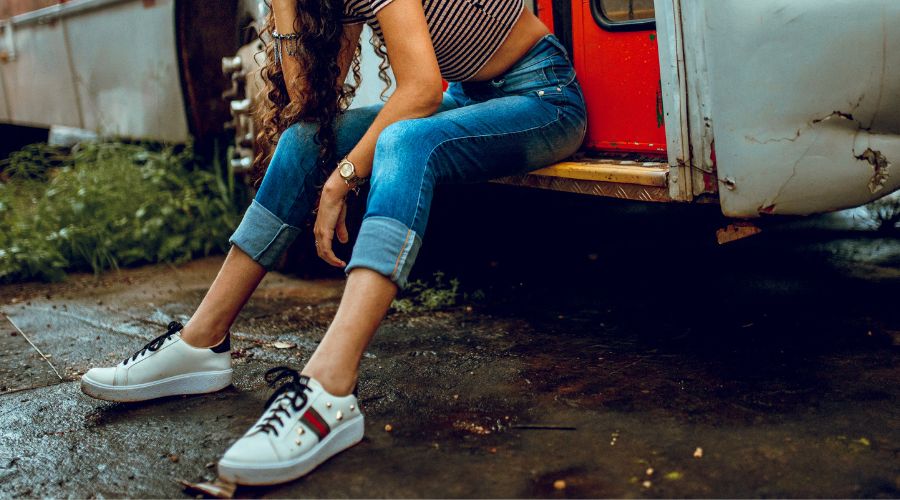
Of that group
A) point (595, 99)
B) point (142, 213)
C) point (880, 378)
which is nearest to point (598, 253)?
point (595, 99)

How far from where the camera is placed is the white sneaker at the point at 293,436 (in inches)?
65.6

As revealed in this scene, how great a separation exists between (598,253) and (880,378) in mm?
1738

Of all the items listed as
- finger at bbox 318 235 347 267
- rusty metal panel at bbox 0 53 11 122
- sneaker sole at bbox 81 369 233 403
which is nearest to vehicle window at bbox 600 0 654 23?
finger at bbox 318 235 347 267

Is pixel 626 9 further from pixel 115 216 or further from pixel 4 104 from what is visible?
pixel 4 104

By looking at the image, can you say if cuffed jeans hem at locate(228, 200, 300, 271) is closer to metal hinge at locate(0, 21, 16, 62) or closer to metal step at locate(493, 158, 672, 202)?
metal step at locate(493, 158, 672, 202)

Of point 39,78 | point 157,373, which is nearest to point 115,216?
point 157,373

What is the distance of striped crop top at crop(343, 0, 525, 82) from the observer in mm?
2158

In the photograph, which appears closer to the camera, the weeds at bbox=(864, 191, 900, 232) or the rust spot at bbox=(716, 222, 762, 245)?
the rust spot at bbox=(716, 222, 762, 245)

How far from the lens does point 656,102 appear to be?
8.18 ft

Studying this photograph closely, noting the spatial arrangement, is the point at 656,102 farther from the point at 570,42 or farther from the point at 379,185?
the point at 379,185

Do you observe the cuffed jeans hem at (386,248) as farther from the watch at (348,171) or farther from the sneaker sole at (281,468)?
the sneaker sole at (281,468)

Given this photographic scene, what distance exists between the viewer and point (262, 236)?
2.12 m

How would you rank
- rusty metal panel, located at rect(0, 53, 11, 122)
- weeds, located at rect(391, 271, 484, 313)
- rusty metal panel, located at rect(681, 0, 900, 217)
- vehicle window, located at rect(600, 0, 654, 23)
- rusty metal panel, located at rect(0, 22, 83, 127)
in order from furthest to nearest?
rusty metal panel, located at rect(0, 53, 11, 122), rusty metal panel, located at rect(0, 22, 83, 127), weeds, located at rect(391, 271, 484, 313), vehicle window, located at rect(600, 0, 654, 23), rusty metal panel, located at rect(681, 0, 900, 217)

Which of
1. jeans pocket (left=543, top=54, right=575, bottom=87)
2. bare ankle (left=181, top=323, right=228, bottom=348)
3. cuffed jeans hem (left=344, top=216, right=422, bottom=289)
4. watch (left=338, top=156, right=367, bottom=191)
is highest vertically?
jeans pocket (left=543, top=54, right=575, bottom=87)
